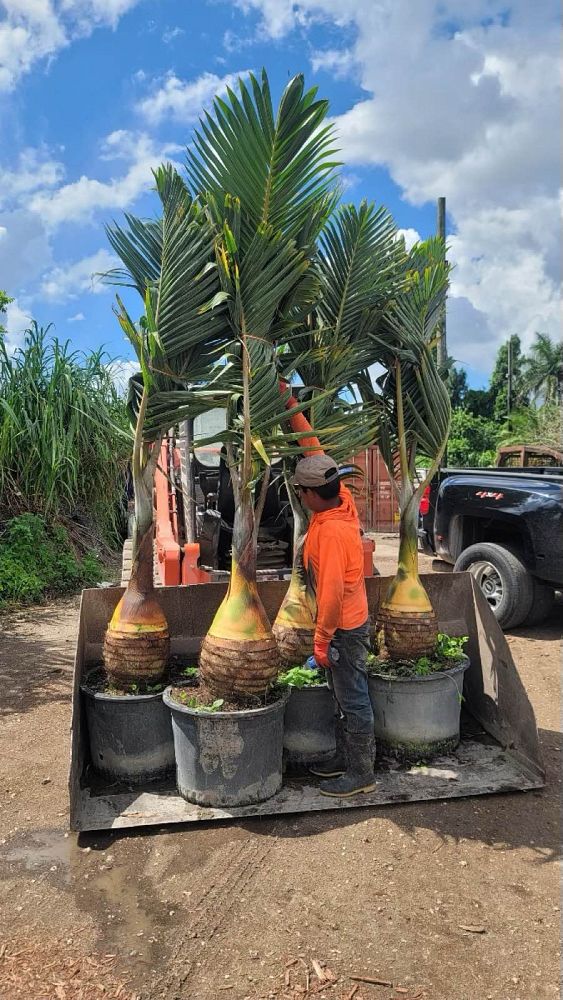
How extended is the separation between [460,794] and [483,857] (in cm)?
51

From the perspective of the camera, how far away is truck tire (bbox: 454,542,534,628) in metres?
6.87

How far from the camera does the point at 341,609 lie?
3734mm

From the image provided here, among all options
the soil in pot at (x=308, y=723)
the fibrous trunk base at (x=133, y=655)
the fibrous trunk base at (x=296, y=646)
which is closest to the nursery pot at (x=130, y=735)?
the fibrous trunk base at (x=133, y=655)

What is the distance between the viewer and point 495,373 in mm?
50938

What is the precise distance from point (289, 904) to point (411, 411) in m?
2.84

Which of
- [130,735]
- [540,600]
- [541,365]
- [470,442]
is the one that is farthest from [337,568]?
[541,365]

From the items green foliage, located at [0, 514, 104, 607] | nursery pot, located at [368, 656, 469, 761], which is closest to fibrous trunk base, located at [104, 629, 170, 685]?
nursery pot, located at [368, 656, 469, 761]

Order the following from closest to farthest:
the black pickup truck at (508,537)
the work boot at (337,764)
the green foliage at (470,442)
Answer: the work boot at (337,764) → the black pickup truck at (508,537) → the green foliage at (470,442)

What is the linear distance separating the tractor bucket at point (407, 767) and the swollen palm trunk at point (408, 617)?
0.41m

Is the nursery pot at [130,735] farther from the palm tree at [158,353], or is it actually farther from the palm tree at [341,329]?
the palm tree at [341,329]

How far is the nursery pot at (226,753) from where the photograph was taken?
11.7 ft

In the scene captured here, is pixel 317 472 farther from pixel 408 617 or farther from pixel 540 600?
pixel 540 600

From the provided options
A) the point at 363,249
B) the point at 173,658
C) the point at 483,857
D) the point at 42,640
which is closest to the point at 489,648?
the point at 483,857

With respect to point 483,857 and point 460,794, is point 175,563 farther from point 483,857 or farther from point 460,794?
point 483,857
